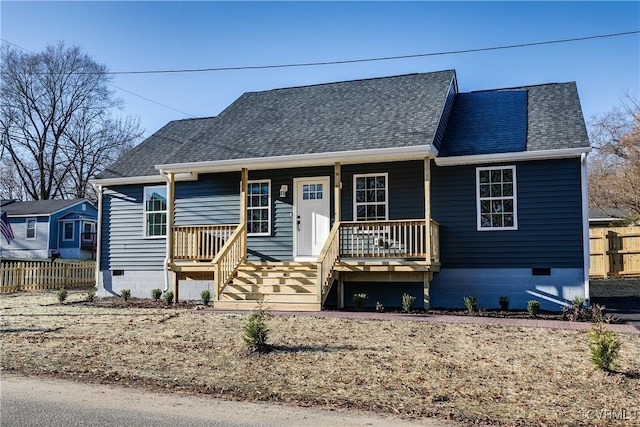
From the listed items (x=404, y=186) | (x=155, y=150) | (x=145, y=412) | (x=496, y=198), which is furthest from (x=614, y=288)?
(x=145, y=412)

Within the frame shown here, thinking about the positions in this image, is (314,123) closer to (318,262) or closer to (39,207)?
(318,262)

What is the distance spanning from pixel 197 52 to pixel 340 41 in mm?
5246

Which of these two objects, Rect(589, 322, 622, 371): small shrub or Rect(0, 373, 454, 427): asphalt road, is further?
Rect(589, 322, 622, 371): small shrub

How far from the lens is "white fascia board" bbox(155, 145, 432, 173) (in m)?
12.7

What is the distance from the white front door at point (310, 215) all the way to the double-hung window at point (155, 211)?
14.3 ft

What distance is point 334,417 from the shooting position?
5738mm

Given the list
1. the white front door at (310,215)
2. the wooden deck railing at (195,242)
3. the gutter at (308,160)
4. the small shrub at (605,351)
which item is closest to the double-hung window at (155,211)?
the gutter at (308,160)

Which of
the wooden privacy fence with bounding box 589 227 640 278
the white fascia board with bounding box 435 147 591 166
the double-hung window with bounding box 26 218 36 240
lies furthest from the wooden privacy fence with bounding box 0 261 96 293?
the wooden privacy fence with bounding box 589 227 640 278

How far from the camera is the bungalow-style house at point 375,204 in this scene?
12.8 meters

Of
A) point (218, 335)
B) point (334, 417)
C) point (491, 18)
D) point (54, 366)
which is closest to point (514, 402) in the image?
point (334, 417)

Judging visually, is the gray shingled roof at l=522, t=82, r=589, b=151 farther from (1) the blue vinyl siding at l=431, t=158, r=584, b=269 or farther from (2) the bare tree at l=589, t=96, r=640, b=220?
(2) the bare tree at l=589, t=96, r=640, b=220

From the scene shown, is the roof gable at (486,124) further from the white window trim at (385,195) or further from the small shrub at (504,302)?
the small shrub at (504,302)

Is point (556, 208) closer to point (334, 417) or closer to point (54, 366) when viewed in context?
point (334, 417)

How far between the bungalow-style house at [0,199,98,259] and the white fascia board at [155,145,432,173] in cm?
2731
